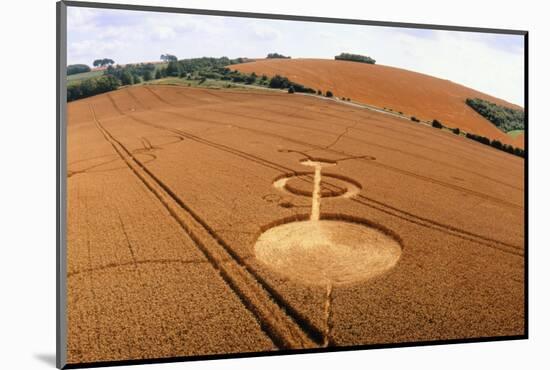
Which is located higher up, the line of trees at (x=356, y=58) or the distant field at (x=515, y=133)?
the line of trees at (x=356, y=58)

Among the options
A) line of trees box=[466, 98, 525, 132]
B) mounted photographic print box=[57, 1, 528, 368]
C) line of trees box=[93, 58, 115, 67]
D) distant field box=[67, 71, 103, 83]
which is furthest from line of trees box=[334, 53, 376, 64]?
distant field box=[67, 71, 103, 83]

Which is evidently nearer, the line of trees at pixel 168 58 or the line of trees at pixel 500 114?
the line of trees at pixel 168 58

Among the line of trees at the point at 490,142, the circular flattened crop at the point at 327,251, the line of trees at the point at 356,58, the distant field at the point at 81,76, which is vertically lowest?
the circular flattened crop at the point at 327,251

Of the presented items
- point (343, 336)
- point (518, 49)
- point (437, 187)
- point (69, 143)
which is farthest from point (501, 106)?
point (69, 143)

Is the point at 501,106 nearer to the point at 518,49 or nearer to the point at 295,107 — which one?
the point at 518,49

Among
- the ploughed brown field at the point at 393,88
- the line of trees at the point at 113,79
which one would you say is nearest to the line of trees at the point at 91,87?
the line of trees at the point at 113,79

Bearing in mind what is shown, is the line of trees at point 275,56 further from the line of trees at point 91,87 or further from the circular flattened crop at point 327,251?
the circular flattened crop at point 327,251

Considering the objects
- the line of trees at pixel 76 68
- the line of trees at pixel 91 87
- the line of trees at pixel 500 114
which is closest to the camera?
the line of trees at pixel 76 68

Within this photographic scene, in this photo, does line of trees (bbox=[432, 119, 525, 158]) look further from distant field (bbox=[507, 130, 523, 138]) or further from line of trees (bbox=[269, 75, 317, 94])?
line of trees (bbox=[269, 75, 317, 94])

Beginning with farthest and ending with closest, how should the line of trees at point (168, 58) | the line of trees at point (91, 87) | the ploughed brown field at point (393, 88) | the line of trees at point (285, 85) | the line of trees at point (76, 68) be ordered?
1. the line of trees at point (285, 85)
2. the ploughed brown field at point (393, 88)
3. the line of trees at point (168, 58)
4. the line of trees at point (91, 87)
5. the line of trees at point (76, 68)
